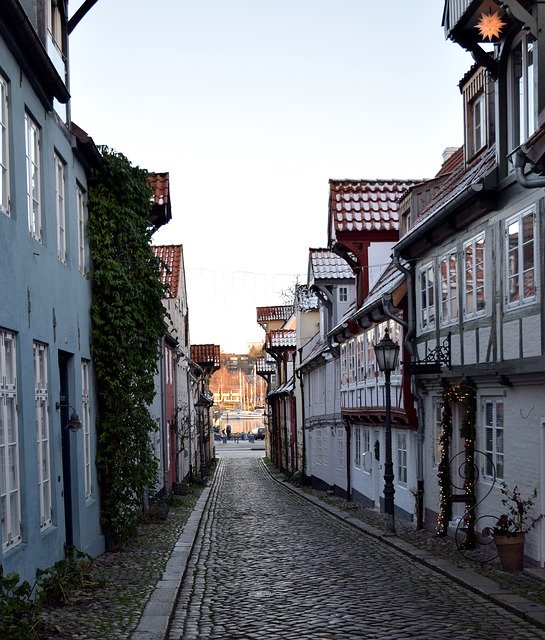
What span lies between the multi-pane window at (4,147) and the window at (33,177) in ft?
3.17

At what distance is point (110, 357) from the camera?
1573cm

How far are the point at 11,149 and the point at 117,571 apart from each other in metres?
6.29

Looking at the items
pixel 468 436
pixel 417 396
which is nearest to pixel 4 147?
pixel 468 436

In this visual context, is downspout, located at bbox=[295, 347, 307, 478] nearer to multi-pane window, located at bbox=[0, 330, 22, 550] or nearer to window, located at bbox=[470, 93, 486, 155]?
window, located at bbox=[470, 93, 486, 155]

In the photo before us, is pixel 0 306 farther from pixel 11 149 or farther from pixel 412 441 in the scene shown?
pixel 412 441

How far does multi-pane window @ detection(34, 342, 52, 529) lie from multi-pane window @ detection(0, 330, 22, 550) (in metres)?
1.13

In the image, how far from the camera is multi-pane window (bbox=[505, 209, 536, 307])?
502 inches

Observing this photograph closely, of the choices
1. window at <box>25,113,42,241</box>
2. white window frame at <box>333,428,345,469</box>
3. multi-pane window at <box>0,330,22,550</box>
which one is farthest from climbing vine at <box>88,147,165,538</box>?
white window frame at <box>333,428,345,469</box>

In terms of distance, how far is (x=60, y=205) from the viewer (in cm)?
1324

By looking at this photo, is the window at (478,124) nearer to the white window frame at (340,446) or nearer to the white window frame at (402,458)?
the white window frame at (402,458)

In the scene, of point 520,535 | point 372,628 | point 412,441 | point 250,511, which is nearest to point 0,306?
point 372,628

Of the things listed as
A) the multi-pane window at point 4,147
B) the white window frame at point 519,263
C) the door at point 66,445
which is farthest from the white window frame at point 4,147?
the white window frame at point 519,263

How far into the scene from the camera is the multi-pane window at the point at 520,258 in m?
12.8

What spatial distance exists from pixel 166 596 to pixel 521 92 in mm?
7866
